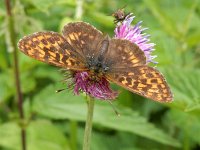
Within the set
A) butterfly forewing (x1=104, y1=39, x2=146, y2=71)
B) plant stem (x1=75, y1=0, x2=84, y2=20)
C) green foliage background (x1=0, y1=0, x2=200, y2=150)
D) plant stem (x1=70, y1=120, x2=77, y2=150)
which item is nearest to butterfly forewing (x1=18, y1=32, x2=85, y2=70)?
butterfly forewing (x1=104, y1=39, x2=146, y2=71)

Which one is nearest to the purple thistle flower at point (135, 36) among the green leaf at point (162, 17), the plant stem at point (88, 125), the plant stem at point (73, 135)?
the plant stem at point (88, 125)

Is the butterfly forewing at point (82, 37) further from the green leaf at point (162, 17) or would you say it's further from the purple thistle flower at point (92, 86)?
the green leaf at point (162, 17)

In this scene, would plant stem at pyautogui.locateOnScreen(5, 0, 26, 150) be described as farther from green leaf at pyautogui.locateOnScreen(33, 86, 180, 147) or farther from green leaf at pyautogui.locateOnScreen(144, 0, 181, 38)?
green leaf at pyautogui.locateOnScreen(144, 0, 181, 38)

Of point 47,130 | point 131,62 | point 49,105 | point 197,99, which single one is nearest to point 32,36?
point 131,62

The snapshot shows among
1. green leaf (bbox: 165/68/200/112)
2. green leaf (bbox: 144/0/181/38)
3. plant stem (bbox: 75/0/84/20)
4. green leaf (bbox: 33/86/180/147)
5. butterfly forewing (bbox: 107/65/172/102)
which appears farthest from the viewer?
green leaf (bbox: 144/0/181/38)

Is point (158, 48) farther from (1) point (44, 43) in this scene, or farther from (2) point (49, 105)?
(1) point (44, 43)

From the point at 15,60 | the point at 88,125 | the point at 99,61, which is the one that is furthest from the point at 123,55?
the point at 15,60

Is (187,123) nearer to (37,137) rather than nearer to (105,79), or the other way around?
(37,137)
